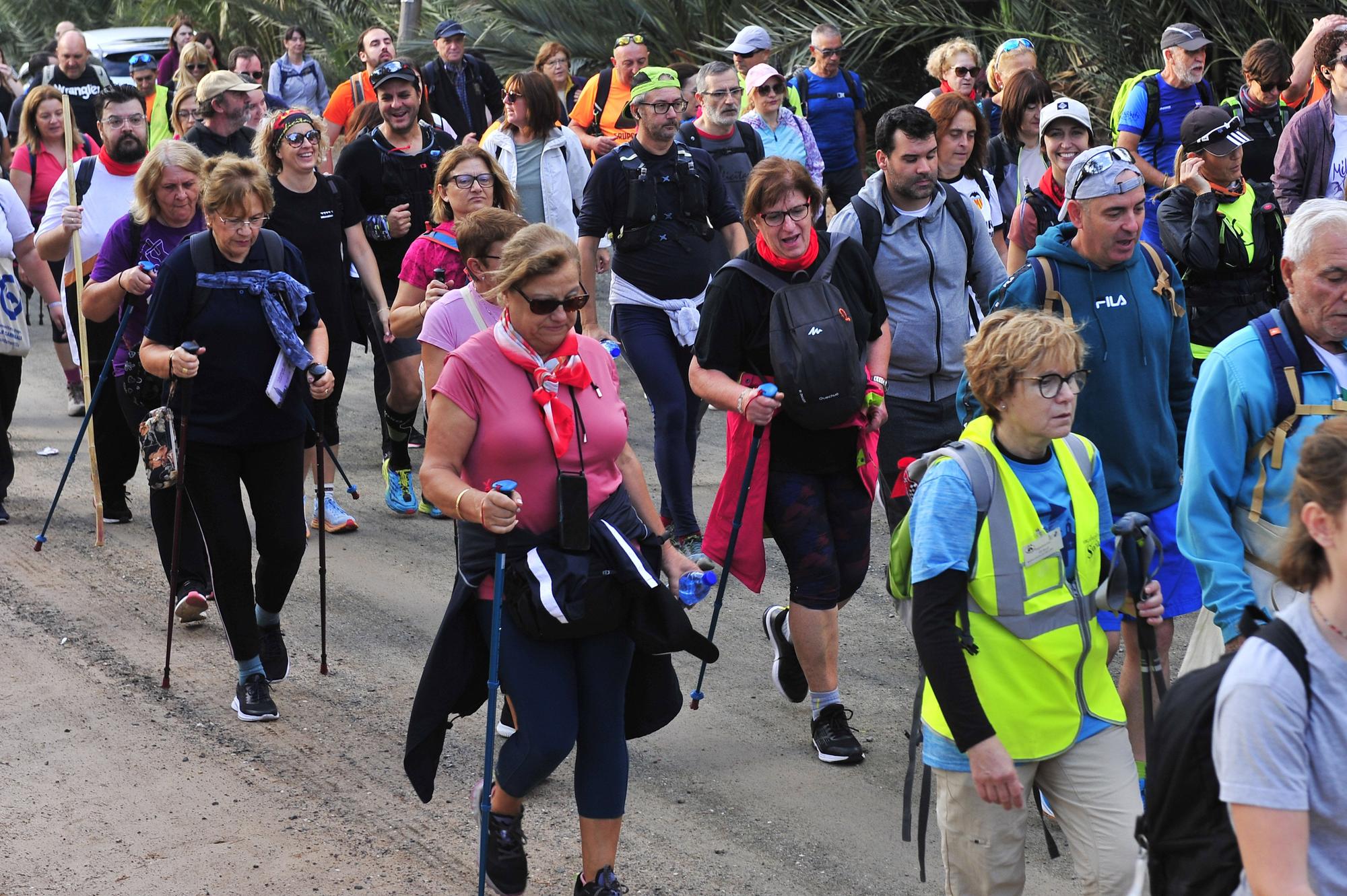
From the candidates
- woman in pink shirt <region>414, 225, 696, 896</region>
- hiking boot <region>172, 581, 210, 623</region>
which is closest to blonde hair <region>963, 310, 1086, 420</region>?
woman in pink shirt <region>414, 225, 696, 896</region>

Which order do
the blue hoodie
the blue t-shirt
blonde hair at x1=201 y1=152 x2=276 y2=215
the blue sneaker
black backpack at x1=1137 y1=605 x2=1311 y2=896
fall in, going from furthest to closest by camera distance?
the blue t-shirt < the blue sneaker < blonde hair at x1=201 y1=152 x2=276 y2=215 < the blue hoodie < black backpack at x1=1137 y1=605 x2=1311 y2=896

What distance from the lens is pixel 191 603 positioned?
6992 mm

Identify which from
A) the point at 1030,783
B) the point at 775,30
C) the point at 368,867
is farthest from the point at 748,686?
the point at 775,30

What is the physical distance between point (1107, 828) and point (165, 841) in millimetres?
3006

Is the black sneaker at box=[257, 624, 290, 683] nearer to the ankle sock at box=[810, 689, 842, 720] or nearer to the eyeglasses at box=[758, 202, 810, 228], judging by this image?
the ankle sock at box=[810, 689, 842, 720]

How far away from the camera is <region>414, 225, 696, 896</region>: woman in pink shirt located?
4.42m

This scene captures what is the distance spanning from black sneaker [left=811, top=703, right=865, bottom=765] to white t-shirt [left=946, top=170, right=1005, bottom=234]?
314cm

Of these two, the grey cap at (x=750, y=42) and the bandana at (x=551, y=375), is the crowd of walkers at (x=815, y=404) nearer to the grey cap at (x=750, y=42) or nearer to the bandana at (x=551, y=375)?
the bandana at (x=551, y=375)

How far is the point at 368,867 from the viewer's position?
4.89m

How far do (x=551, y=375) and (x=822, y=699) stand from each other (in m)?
1.87

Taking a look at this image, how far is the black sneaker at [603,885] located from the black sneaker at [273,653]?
7.75 ft

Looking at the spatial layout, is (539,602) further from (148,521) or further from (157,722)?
(148,521)

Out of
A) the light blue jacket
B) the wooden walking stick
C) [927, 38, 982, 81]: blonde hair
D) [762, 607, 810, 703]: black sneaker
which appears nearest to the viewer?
the light blue jacket

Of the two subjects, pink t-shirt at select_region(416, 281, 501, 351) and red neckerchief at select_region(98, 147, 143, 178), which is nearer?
pink t-shirt at select_region(416, 281, 501, 351)
